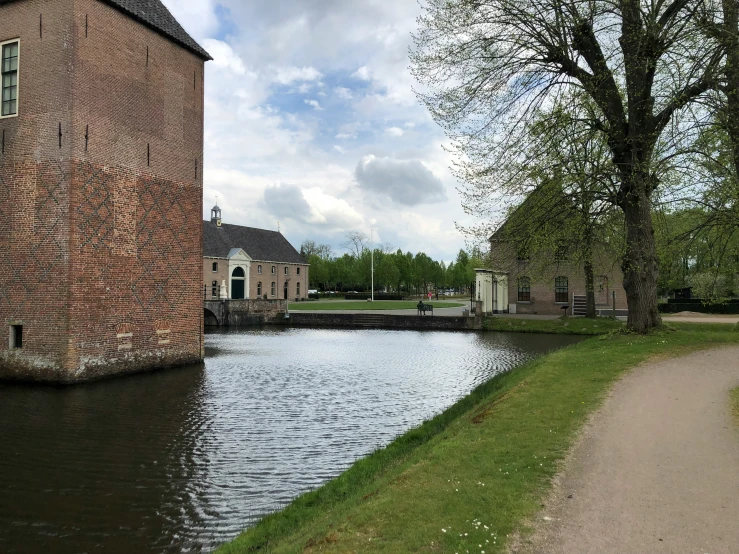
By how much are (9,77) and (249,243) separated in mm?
47263

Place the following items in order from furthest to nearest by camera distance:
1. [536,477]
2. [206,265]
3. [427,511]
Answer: [206,265] < [536,477] < [427,511]

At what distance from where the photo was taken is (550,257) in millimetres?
16094

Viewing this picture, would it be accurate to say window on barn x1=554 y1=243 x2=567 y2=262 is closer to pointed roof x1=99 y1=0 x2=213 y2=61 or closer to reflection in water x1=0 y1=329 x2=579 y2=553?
reflection in water x1=0 y1=329 x2=579 y2=553

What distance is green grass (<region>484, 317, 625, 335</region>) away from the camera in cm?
2955

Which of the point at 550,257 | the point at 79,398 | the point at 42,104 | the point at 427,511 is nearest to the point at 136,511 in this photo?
the point at 427,511

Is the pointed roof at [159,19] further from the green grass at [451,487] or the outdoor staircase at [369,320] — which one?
A: the outdoor staircase at [369,320]

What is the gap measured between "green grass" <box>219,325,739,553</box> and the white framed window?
44.0 ft

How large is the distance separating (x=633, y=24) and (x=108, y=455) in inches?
554

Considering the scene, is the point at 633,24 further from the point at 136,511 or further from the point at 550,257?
the point at 136,511

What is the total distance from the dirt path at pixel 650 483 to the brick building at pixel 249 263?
152 feet

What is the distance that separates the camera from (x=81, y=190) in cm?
1377

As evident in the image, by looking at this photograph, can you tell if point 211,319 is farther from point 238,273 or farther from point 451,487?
point 451,487

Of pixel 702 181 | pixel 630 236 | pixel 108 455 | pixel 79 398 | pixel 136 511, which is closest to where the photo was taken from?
pixel 136 511

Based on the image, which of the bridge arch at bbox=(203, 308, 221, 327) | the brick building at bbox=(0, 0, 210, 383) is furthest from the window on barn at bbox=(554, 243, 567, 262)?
the bridge arch at bbox=(203, 308, 221, 327)
